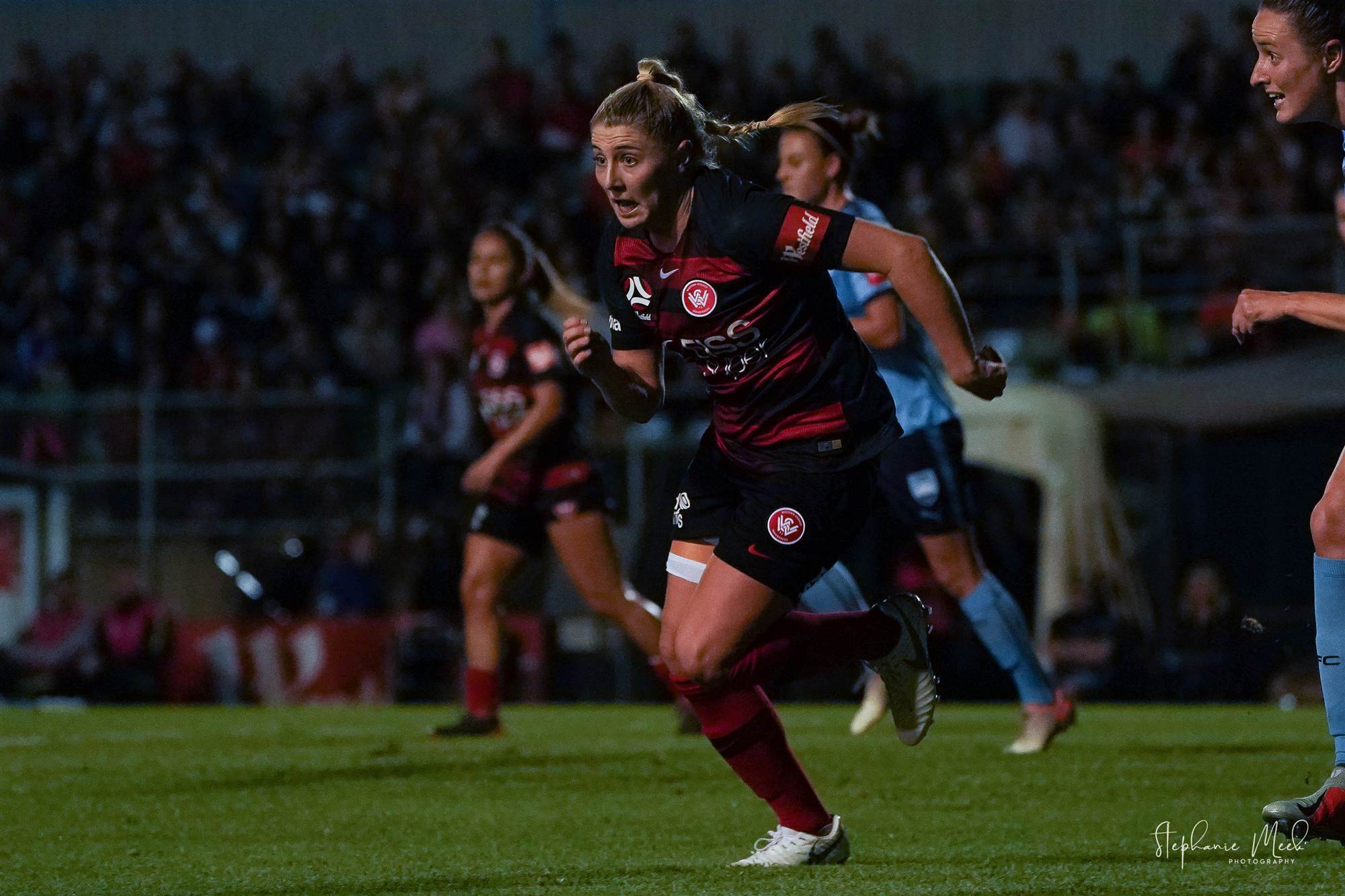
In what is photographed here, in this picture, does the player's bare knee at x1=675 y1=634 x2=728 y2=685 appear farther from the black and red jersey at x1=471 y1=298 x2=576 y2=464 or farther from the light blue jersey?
the black and red jersey at x1=471 y1=298 x2=576 y2=464

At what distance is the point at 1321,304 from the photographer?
15.0 feet

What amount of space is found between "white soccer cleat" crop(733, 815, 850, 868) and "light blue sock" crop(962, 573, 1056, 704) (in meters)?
2.60

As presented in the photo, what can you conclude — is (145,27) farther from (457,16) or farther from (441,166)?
(441,166)

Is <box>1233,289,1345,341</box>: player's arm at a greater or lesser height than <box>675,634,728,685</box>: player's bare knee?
greater

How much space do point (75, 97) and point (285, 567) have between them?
8.19 meters

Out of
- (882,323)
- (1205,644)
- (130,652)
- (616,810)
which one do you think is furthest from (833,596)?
(130,652)

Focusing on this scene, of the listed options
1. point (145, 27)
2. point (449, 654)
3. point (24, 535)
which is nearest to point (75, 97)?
point (145, 27)

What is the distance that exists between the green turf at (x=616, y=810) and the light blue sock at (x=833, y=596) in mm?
558

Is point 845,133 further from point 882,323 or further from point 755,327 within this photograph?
point 755,327

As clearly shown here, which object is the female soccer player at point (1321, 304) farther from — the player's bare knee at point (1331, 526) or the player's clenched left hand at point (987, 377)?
the player's clenched left hand at point (987, 377)

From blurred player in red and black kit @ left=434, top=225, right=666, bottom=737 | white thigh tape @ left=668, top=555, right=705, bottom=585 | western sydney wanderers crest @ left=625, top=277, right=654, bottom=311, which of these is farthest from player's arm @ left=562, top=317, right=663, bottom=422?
blurred player in red and black kit @ left=434, top=225, right=666, bottom=737

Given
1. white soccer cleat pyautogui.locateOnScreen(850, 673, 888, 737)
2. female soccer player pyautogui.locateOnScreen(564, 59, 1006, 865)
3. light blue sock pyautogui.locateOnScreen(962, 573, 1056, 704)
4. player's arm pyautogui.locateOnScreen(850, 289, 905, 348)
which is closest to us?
female soccer player pyautogui.locateOnScreen(564, 59, 1006, 865)

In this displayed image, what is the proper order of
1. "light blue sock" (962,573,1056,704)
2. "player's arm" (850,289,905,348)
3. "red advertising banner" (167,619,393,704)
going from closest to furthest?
"player's arm" (850,289,905,348) → "light blue sock" (962,573,1056,704) → "red advertising banner" (167,619,393,704)

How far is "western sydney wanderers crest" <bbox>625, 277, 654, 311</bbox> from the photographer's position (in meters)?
4.71
